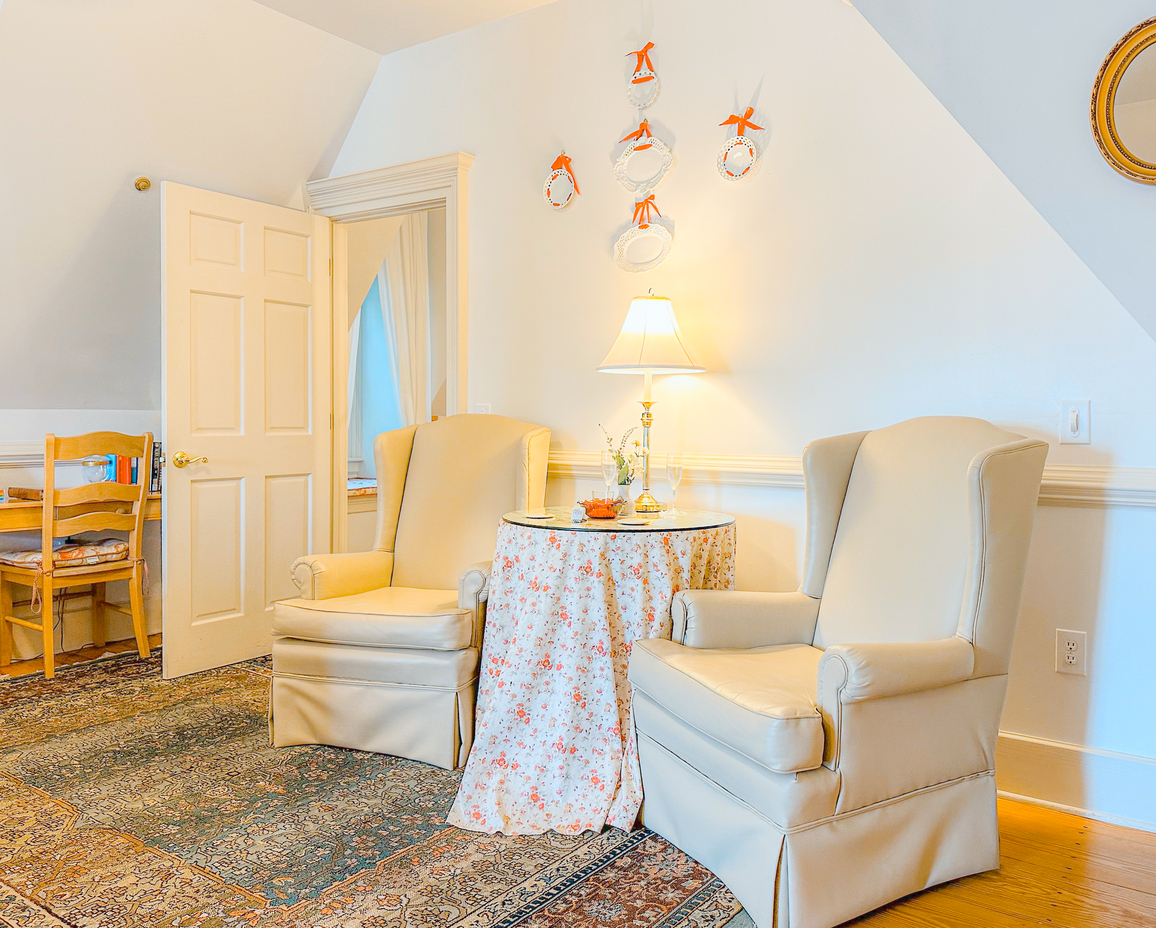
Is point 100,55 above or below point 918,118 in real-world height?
above

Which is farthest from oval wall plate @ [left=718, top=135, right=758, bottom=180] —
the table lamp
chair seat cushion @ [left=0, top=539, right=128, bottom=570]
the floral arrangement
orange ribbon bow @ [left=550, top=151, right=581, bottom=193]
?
chair seat cushion @ [left=0, top=539, right=128, bottom=570]

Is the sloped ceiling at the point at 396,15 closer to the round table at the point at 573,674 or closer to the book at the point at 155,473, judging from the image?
the book at the point at 155,473

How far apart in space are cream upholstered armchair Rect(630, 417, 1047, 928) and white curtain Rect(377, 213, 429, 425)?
3.63 metres

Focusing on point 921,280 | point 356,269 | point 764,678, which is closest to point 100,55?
point 356,269

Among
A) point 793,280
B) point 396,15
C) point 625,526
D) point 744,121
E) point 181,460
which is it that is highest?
point 396,15

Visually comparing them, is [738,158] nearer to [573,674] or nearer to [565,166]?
[565,166]

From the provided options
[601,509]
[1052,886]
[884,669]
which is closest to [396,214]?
[601,509]

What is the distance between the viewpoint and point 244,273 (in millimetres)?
3768

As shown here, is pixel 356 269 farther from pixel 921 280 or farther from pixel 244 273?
pixel 921 280

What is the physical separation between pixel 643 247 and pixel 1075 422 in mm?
1504

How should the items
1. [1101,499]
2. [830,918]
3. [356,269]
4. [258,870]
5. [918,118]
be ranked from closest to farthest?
[830,918]
[258,870]
[1101,499]
[918,118]
[356,269]

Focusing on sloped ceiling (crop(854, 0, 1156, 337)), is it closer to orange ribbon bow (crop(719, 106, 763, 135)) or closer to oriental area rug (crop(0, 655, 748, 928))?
orange ribbon bow (crop(719, 106, 763, 135))

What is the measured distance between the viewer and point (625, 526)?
7.88 ft

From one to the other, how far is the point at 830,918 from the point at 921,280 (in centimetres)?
174
